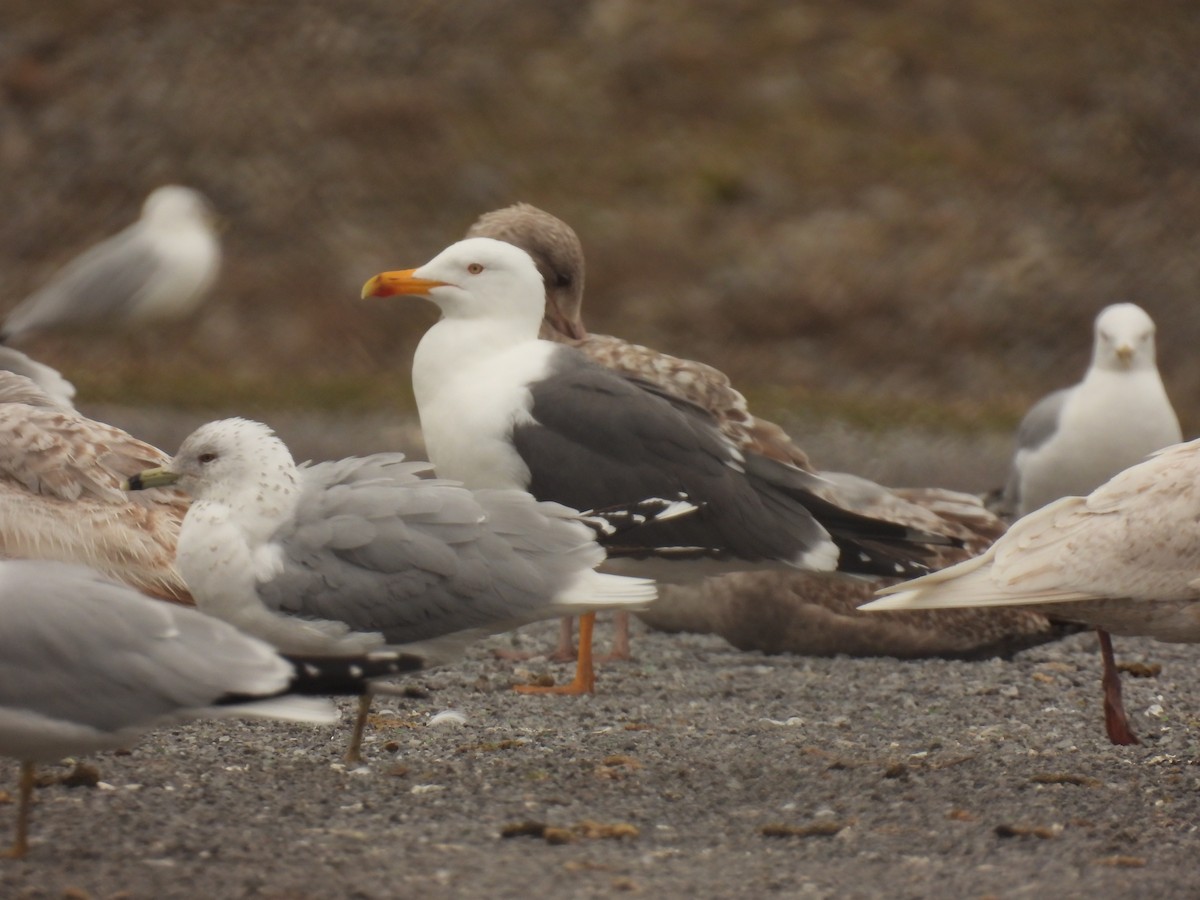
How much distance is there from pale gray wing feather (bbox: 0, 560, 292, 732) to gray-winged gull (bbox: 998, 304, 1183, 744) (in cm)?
484

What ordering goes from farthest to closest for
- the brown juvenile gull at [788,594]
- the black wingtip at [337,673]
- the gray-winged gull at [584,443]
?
the brown juvenile gull at [788,594] → the gray-winged gull at [584,443] → the black wingtip at [337,673]

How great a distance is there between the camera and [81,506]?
16.3 feet

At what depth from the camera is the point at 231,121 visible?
18.2 metres

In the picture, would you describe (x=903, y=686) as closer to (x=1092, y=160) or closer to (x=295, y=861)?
(x=295, y=861)

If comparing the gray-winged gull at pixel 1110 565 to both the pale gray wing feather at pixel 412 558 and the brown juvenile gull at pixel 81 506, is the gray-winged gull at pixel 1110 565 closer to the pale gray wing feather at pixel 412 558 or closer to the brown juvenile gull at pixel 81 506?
the pale gray wing feather at pixel 412 558

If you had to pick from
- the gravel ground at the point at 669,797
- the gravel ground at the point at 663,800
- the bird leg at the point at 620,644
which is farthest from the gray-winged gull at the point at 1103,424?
the bird leg at the point at 620,644

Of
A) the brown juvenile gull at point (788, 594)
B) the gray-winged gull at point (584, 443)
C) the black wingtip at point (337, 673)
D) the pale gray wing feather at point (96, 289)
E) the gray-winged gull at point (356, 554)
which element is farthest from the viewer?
the pale gray wing feather at point (96, 289)

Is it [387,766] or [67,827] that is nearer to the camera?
[67,827]

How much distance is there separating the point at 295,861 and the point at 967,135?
1610 centimetres

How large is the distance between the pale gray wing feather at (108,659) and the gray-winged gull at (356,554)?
54cm

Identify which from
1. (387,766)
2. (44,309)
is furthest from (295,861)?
(44,309)

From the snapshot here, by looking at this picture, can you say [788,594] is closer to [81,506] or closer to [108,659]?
[81,506]

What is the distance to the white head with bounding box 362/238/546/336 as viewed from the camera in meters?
5.61

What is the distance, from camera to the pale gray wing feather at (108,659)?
363cm
